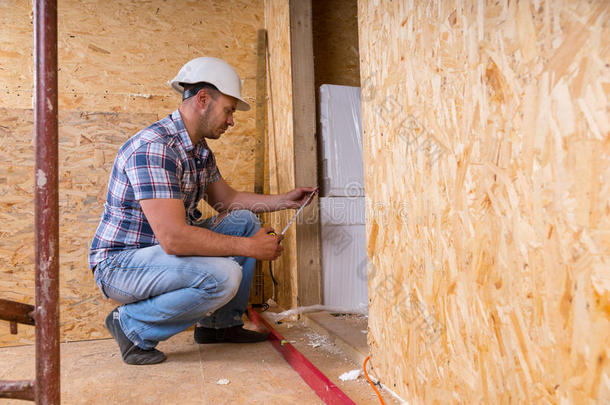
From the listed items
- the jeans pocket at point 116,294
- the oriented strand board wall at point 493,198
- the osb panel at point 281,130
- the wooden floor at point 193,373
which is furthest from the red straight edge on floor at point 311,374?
the jeans pocket at point 116,294

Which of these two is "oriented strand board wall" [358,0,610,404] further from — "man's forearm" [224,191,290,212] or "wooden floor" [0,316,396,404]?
"man's forearm" [224,191,290,212]

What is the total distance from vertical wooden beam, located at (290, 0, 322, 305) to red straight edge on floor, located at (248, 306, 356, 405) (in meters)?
0.41

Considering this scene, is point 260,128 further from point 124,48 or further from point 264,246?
point 264,246

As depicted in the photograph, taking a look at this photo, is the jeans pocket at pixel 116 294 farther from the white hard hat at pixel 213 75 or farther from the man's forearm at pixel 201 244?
the white hard hat at pixel 213 75

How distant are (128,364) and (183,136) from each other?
1.04 meters

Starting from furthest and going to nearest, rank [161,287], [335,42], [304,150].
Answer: [335,42] → [304,150] → [161,287]

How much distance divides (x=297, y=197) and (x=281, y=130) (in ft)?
2.34

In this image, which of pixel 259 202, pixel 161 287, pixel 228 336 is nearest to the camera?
pixel 161 287

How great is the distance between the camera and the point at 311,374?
5.29ft

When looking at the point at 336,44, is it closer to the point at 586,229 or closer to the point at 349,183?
the point at 349,183

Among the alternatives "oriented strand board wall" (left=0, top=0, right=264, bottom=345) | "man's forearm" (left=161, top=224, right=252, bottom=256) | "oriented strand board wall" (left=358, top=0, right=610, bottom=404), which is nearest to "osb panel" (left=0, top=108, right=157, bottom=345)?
"oriented strand board wall" (left=0, top=0, right=264, bottom=345)

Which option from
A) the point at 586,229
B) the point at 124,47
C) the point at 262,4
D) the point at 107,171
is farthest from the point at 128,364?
the point at 262,4

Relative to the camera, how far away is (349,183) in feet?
8.47

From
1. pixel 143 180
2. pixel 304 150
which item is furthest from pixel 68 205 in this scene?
pixel 304 150
